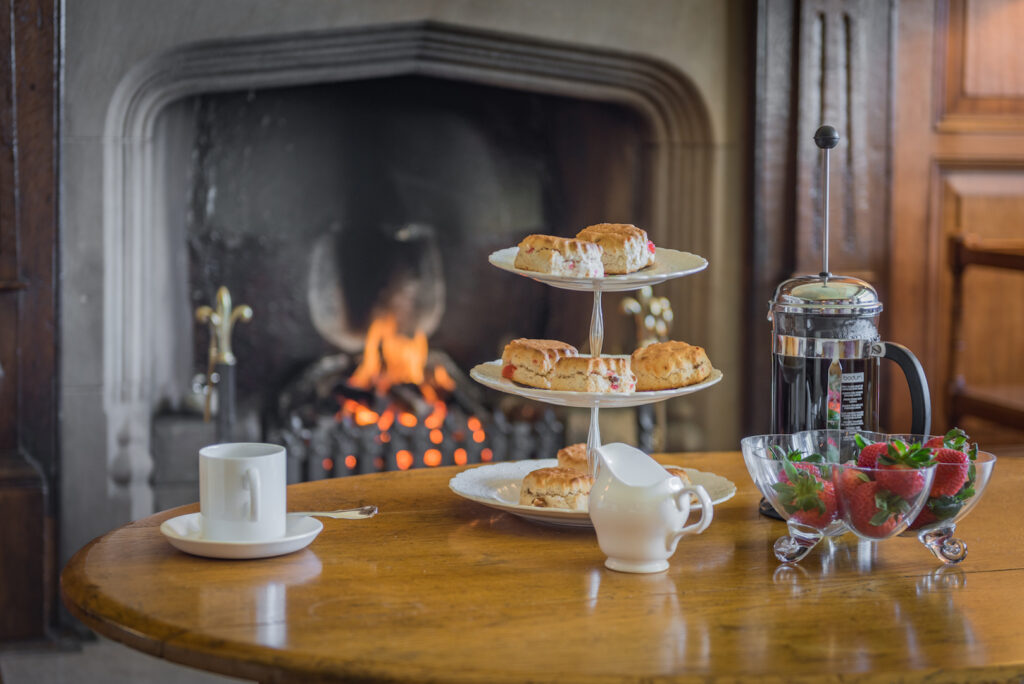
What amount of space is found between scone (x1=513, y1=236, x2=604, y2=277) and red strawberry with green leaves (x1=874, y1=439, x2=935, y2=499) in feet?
1.22

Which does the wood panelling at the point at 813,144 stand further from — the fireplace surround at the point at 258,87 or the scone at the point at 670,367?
the scone at the point at 670,367

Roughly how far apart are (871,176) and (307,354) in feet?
Result: 4.80

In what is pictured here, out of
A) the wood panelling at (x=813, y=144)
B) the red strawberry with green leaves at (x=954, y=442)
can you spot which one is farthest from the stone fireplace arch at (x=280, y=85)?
A: the red strawberry with green leaves at (x=954, y=442)

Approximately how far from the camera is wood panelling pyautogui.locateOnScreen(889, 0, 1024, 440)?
2.88 meters

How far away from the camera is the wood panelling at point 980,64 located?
2.91m

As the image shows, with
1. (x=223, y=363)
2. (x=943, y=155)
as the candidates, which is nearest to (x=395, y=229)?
(x=223, y=363)

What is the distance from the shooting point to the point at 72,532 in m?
2.64

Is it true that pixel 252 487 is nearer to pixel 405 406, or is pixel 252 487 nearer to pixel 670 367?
pixel 670 367

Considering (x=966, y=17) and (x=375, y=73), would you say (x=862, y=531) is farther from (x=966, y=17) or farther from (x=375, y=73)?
(x=966, y=17)

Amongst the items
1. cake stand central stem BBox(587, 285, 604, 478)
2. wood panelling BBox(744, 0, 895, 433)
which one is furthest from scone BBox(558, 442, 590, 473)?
wood panelling BBox(744, 0, 895, 433)

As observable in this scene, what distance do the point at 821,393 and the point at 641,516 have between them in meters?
0.34

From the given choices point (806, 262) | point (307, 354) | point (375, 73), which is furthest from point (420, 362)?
point (806, 262)

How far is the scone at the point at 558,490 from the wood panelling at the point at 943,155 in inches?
72.5

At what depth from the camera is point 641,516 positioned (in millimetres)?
1105
